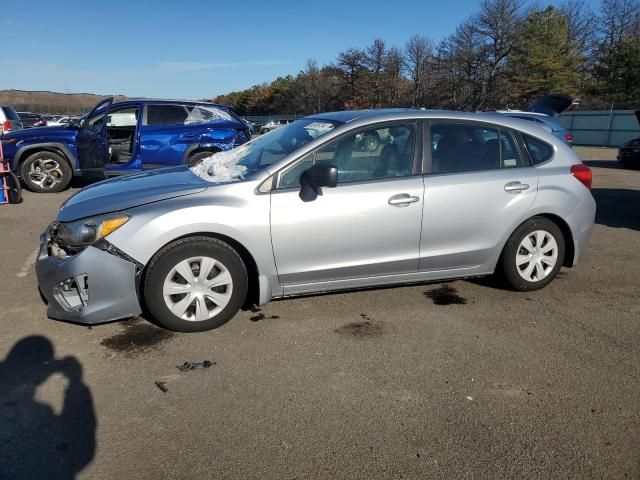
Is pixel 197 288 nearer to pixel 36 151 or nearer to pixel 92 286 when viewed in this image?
pixel 92 286

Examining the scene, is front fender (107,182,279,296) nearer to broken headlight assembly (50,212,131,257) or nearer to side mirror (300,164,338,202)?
broken headlight assembly (50,212,131,257)

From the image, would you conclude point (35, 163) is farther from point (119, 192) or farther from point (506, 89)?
point (506, 89)

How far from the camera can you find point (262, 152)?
4328 millimetres

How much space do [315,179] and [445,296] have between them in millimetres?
1775

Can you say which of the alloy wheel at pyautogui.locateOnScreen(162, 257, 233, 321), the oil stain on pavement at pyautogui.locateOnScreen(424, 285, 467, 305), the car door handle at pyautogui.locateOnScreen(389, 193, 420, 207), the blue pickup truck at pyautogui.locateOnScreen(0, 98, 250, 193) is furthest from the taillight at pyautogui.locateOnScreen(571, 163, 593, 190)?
the blue pickup truck at pyautogui.locateOnScreen(0, 98, 250, 193)

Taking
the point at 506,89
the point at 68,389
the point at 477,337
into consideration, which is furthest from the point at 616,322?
the point at 506,89

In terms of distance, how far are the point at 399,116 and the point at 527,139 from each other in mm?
1253

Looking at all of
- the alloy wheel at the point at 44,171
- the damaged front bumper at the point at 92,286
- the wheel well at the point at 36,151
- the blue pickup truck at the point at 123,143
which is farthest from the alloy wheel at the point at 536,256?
the alloy wheel at the point at 44,171

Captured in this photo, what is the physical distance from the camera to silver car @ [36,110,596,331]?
11.6ft

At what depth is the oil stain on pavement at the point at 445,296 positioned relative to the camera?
439cm

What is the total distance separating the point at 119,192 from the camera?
3.84 meters

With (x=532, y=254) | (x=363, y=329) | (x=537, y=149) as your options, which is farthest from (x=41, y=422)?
(x=537, y=149)

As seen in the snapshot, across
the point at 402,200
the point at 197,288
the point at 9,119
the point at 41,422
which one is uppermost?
the point at 9,119

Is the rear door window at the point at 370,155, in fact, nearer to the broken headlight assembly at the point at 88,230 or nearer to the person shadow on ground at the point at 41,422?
the broken headlight assembly at the point at 88,230
